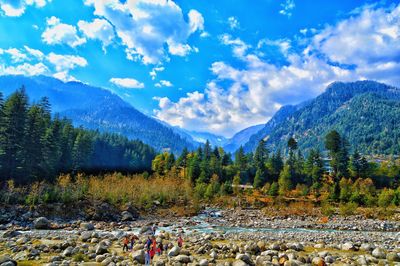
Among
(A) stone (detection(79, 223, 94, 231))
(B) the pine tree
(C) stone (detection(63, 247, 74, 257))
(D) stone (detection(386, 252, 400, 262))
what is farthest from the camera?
(B) the pine tree

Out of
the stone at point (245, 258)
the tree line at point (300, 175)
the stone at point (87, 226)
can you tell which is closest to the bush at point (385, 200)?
the tree line at point (300, 175)

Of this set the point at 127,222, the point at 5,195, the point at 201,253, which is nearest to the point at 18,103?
the point at 5,195

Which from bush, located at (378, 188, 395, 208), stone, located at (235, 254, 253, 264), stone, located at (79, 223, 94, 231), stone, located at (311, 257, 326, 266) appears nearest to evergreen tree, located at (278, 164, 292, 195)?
bush, located at (378, 188, 395, 208)

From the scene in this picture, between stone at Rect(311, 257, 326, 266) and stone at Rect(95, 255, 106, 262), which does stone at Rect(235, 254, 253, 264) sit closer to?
stone at Rect(311, 257, 326, 266)

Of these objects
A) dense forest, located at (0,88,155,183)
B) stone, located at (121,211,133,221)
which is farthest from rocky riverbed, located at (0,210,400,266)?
dense forest, located at (0,88,155,183)

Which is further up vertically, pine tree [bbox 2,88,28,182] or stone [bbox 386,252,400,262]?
pine tree [bbox 2,88,28,182]

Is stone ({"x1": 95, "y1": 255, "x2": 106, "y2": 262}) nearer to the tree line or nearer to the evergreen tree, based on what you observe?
the tree line

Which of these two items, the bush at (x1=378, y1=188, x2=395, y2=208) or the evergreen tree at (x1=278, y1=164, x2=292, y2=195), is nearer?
the bush at (x1=378, y1=188, x2=395, y2=208)

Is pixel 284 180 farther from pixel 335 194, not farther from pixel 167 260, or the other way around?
pixel 167 260

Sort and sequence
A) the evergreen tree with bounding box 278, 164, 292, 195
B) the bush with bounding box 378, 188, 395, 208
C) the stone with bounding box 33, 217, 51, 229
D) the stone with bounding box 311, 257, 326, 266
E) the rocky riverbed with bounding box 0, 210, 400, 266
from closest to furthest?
1. the stone with bounding box 311, 257, 326, 266
2. the rocky riverbed with bounding box 0, 210, 400, 266
3. the stone with bounding box 33, 217, 51, 229
4. the bush with bounding box 378, 188, 395, 208
5. the evergreen tree with bounding box 278, 164, 292, 195

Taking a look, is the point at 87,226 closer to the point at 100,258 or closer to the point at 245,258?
the point at 100,258

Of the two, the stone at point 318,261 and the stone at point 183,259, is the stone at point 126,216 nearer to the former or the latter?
the stone at point 183,259

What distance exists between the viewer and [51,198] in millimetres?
45094

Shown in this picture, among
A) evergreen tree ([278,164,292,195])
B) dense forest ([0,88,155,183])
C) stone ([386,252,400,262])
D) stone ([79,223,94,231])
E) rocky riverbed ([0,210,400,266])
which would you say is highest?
dense forest ([0,88,155,183])
